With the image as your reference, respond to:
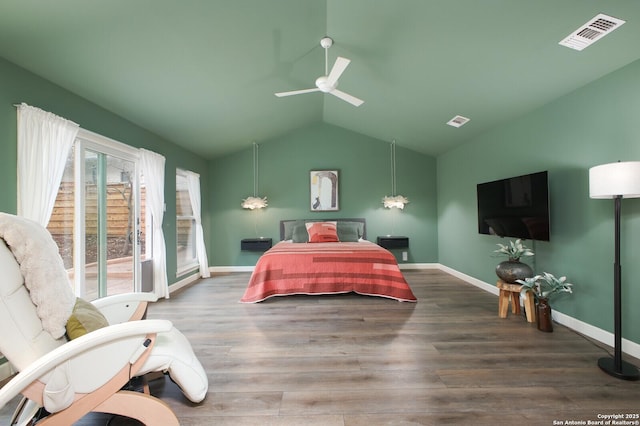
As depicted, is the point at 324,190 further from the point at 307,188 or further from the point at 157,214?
the point at 157,214

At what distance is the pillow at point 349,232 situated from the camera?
528cm

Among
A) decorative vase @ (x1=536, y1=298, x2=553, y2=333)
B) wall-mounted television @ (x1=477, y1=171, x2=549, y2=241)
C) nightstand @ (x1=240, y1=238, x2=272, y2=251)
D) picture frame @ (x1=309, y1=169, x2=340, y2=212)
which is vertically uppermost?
picture frame @ (x1=309, y1=169, x2=340, y2=212)

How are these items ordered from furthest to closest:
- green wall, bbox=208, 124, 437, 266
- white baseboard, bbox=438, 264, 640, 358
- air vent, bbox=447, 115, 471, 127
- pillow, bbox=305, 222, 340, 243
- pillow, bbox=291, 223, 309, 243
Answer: green wall, bbox=208, 124, 437, 266, pillow, bbox=291, 223, 309, 243, pillow, bbox=305, 222, 340, 243, air vent, bbox=447, 115, 471, 127, white baseboard, bbox=438, 264, 640, 358

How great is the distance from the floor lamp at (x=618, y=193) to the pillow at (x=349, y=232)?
11.7ft

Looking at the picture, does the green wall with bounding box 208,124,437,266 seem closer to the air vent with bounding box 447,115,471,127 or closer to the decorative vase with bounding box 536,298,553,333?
the air vent with bounding box 447,115,471,127

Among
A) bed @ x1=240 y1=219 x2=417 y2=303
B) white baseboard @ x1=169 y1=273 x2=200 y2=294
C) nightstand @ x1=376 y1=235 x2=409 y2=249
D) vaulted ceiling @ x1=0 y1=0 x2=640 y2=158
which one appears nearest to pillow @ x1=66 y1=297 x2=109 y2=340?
vaulted ceiling @ x1=0 y1=0 x2=640 y2=158

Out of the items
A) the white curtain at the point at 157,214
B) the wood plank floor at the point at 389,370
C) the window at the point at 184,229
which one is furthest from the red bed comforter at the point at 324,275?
the window at the point at 184,229

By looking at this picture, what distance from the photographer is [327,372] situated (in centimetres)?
200

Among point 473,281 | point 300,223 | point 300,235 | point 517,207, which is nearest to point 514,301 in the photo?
point 517,207

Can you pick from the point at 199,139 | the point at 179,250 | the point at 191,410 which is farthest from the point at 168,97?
the point at 191,410

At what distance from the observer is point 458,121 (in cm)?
397

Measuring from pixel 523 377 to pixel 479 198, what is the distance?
8.29ft

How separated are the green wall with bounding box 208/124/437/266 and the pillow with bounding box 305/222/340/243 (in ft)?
1.75

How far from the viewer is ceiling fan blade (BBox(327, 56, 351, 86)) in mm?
2409
